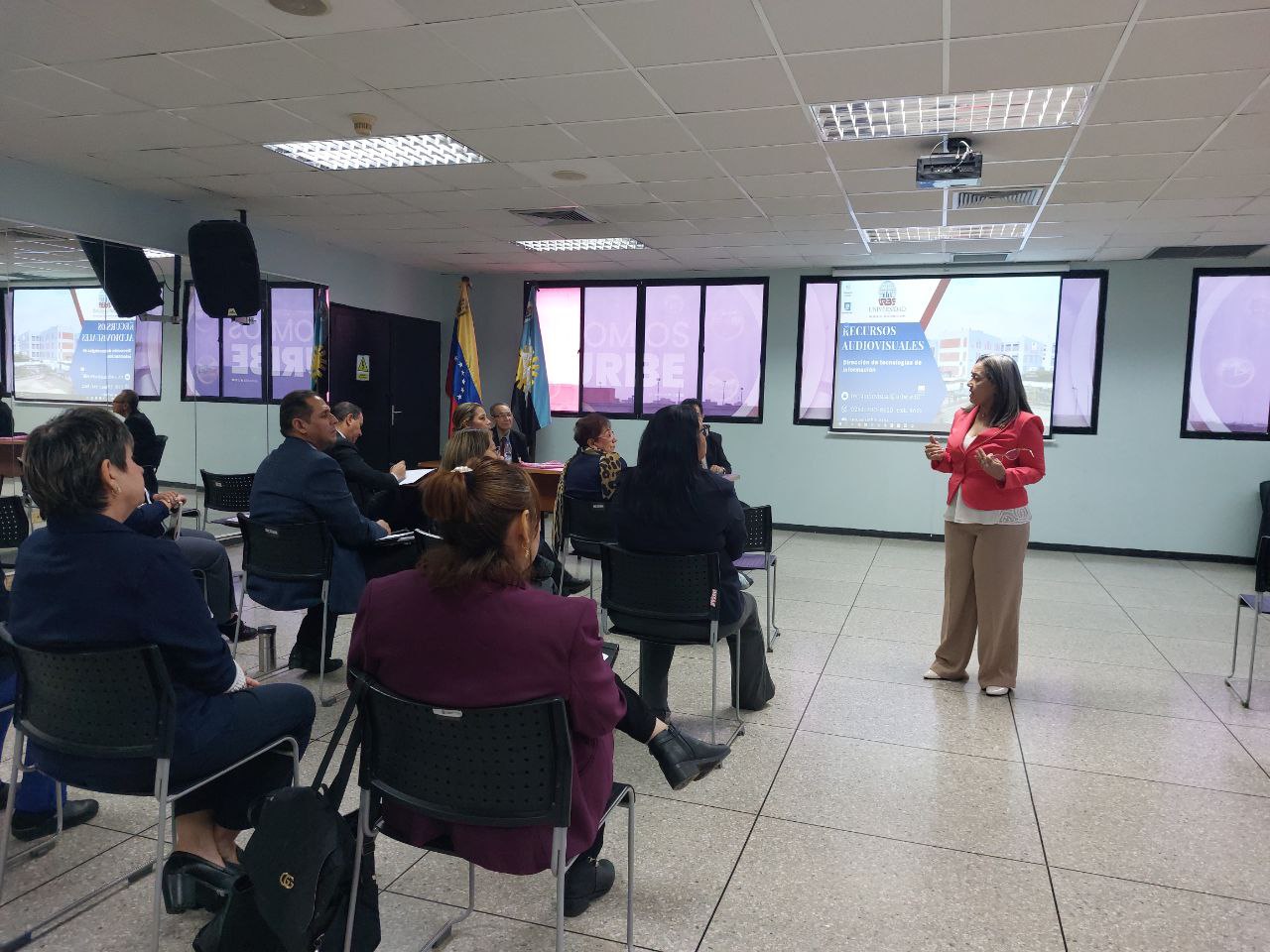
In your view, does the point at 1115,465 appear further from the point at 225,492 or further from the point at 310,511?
the point at 225,492

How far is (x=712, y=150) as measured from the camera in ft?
15.1

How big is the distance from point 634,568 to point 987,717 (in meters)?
1.78

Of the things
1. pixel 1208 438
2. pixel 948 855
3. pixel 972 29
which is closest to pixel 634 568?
pixel 948 855

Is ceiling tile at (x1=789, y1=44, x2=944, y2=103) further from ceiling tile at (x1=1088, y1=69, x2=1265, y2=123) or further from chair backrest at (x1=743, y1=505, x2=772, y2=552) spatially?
chair backrest at (x1=743, y1=505, x2=772, y2=552)

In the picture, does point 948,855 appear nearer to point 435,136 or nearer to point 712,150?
point 712,150

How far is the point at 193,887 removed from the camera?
2.18 m

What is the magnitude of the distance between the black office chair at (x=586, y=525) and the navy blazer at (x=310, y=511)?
1318mm

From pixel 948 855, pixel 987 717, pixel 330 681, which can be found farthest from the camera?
pixel 330 681

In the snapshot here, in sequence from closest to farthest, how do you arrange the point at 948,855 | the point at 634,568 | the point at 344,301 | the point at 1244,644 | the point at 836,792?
the point at 948,855
the point at 836,792
the point at 634,568
the point at 1244,644
the point at 344,301

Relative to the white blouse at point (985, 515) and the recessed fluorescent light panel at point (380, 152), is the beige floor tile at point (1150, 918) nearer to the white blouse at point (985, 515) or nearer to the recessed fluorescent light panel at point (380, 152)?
the white blouse at point (985, 515)

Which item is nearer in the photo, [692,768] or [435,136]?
[692,768]

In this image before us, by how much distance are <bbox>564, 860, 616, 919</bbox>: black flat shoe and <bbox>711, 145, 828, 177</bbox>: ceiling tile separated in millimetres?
3698

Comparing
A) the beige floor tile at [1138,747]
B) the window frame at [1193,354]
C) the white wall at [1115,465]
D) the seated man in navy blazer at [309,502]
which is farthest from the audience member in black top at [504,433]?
the window frame at [1193,354]

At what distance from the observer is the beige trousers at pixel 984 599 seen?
388 cm
